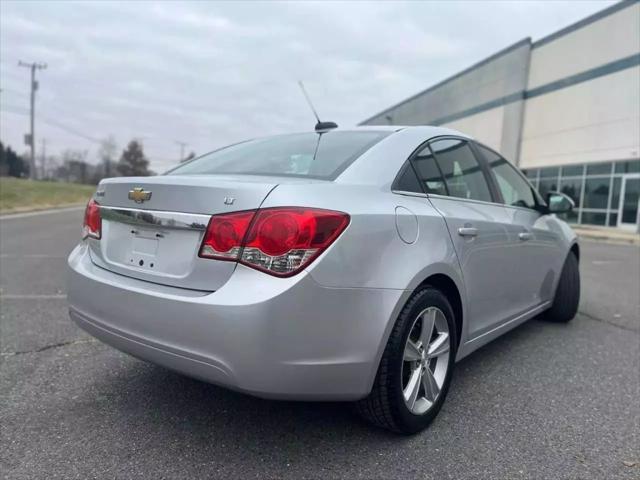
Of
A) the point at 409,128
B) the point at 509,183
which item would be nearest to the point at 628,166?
the point at 509,183

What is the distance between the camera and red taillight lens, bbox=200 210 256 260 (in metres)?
1.94

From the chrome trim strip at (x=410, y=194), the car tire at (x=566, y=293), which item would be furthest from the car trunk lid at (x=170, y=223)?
the car tire at (x=566, y=293)

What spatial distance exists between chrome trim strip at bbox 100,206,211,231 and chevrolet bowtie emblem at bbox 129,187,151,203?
49 millimetres

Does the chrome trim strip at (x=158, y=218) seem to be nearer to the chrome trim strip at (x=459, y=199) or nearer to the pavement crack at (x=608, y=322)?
the chrome trim strip at (x=459, y=199)

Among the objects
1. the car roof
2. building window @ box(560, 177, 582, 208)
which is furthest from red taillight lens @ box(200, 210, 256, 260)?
building window @ box(560, 177, 582, 208)

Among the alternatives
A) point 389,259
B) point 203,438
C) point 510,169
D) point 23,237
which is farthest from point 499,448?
point 23,237

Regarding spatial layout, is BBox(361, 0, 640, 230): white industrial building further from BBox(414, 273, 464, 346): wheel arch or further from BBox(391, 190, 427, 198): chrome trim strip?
BBox(391, 190, 427, 198): chrome trim strip

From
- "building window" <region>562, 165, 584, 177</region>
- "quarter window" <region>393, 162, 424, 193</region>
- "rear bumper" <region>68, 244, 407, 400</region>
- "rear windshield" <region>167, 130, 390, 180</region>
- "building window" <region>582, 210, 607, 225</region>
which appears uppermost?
"building window" <region>562, 165, 584, 177</region>

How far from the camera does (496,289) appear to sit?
3.07 meters

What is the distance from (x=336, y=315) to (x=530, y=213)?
244cm

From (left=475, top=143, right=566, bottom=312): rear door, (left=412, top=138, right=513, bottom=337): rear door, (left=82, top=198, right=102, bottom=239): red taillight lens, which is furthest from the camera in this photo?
(left=475, top=143, right=566, bottom=312): rear door

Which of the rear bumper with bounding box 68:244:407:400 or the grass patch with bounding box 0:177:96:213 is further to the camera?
the grass patch with bounding box 0:177:96:213

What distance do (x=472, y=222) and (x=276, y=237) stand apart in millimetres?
1377

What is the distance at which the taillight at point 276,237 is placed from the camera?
1.89m
